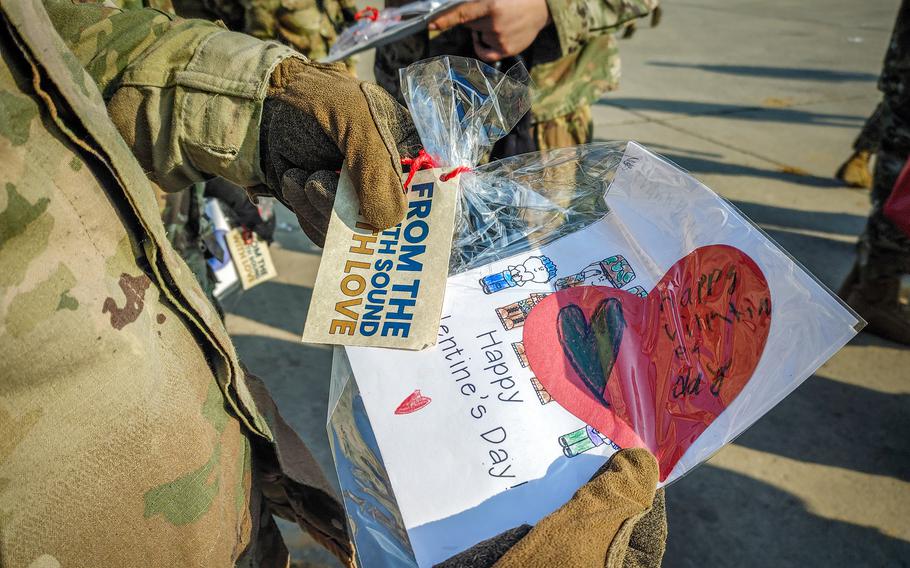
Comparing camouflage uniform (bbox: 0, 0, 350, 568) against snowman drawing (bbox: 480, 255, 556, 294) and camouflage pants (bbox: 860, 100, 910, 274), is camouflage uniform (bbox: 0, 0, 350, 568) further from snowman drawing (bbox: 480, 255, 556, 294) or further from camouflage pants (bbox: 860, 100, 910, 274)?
camouflage pants (bbox: 860, 100, 910, 274)

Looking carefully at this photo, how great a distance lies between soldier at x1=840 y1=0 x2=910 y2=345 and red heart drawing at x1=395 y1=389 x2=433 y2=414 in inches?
88.8

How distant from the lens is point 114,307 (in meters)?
0.71

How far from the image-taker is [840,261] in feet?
10.2

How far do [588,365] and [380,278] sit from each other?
0.32 m

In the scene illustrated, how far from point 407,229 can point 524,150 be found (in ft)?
3.13

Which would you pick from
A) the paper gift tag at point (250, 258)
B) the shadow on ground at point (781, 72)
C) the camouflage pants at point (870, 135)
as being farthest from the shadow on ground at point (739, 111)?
the paper gift tag at point (250, 258)

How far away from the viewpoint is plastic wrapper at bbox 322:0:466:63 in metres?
1.52

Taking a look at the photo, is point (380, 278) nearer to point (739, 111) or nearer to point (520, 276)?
point (520, 276)

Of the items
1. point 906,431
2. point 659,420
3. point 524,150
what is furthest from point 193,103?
point 906,431

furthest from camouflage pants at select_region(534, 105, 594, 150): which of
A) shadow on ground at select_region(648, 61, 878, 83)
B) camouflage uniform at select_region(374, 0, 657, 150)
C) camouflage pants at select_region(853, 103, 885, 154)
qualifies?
shadow on ground at select_region(648, 61, 878, 83)

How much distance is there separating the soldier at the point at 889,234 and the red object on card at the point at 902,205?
2.57 feet

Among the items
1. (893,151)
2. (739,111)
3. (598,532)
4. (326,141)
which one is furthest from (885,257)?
(739,111)

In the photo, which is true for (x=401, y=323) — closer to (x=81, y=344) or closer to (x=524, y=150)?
(x=81, y=344)

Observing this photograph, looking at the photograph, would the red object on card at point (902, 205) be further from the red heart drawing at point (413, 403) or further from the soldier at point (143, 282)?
the red heart drawing at point (413, 403)
